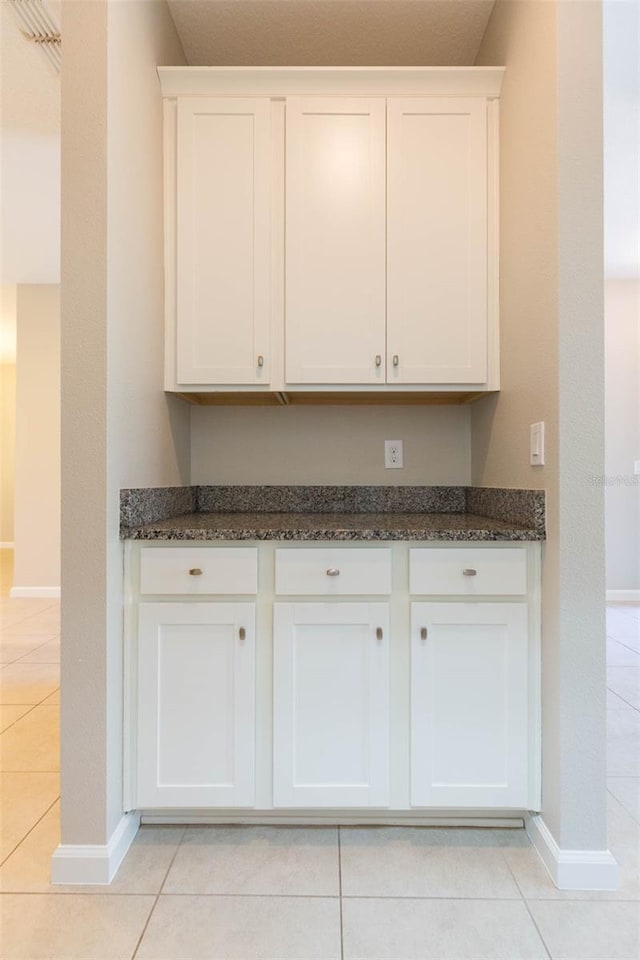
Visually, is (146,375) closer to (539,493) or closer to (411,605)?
(411,605)

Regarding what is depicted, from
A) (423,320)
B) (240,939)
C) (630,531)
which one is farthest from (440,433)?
(630,531)

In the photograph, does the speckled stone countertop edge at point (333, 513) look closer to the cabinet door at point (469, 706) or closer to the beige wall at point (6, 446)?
the cabinet door at point (469, 706)

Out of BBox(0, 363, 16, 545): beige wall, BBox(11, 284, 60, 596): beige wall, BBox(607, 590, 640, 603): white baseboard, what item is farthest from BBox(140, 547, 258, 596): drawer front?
BBox(0, 363, 16, 545): beige wall

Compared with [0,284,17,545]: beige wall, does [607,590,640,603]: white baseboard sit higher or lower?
lower

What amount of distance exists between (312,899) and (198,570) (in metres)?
0.89

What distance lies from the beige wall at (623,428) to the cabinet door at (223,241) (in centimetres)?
359

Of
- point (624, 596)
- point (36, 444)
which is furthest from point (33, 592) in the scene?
point (624, 596)

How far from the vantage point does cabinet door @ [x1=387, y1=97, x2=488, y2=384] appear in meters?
1.82

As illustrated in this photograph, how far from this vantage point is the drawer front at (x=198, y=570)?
1.52 metres

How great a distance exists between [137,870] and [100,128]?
6.54ft

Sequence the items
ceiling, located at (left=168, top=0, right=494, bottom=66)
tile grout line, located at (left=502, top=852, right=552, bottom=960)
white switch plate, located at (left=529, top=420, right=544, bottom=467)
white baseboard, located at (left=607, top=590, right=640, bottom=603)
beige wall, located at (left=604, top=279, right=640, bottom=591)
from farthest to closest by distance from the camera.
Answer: white baseboard, located at (left=607, top=590, right=640, bottom=603), beige wall, located at (left=604, top=279, right=640, bottom=591), ceiling, located at (left=168, top=0, right=494, bottom=66), white switch plate, located at (left=529, top=420, right=544, bottom=467), tile grout line, located at (left=502, top=852, right=552, bottom=960)

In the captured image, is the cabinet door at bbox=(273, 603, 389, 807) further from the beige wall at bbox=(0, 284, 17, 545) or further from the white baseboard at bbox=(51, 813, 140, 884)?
the beige wall at bbox=(0, 284, 17, 545)

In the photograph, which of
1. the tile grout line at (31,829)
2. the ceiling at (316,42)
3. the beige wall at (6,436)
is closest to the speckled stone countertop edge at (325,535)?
the tile grout line at (31,829)

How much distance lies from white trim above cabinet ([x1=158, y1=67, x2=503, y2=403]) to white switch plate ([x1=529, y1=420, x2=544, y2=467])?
0.35 metres
